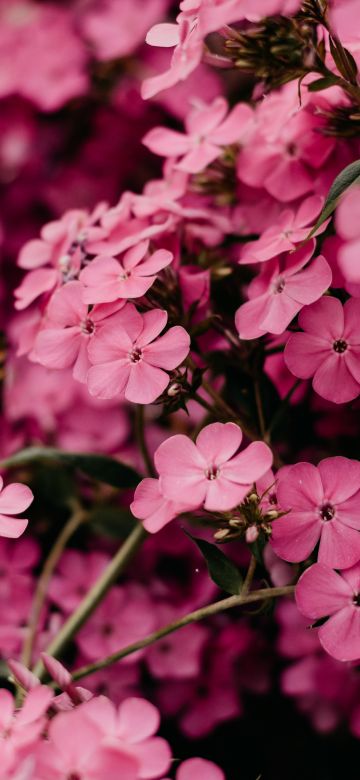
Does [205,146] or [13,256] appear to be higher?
[205,146]

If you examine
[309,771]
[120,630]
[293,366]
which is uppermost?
[293,366]

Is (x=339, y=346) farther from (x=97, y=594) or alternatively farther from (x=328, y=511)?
(x=97, y=594)

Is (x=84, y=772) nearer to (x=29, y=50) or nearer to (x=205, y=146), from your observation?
(x=205, y=146)

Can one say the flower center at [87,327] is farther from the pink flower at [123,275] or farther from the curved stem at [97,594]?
the curved stem at [97,594]

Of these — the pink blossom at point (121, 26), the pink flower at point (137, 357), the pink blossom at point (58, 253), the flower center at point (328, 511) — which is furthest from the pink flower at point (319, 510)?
the pink blossom at point (121, 26)

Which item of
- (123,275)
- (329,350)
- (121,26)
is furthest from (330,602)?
(121,26)

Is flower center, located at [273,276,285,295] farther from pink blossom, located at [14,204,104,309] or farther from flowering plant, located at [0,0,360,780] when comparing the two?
pink blossom, located at [14,204,104,309]

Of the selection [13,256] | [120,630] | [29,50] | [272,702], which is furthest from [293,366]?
[29,50]
